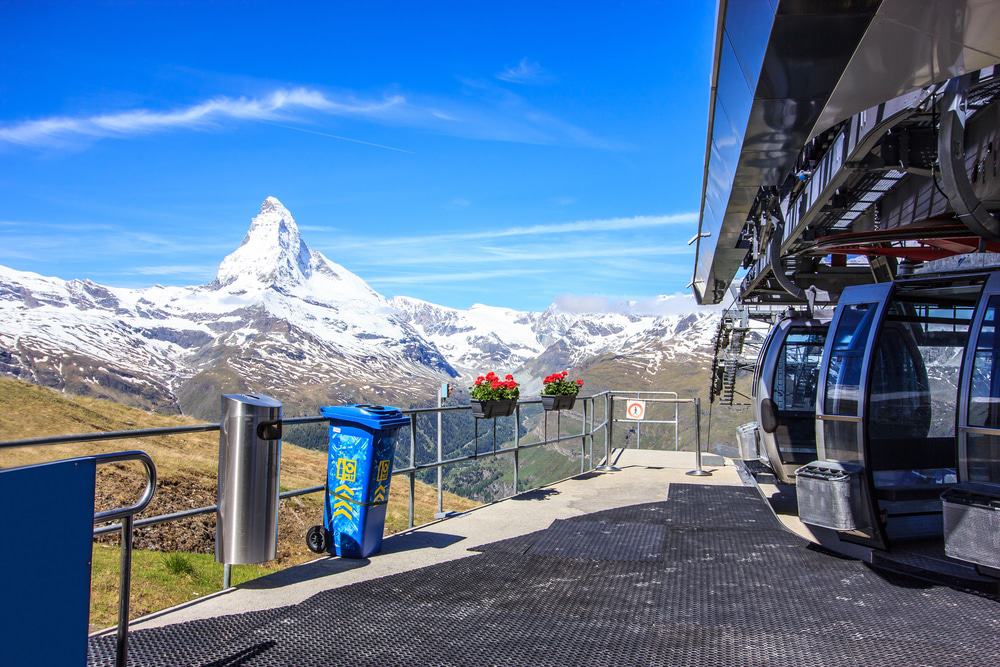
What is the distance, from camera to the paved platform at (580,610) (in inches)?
170

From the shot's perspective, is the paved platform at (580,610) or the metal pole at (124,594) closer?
the metal pole at (124,594)

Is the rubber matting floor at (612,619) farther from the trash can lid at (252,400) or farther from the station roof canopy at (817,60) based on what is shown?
the station roof canopy at (817,60)

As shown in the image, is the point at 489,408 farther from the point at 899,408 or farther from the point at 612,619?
the point at 612,619

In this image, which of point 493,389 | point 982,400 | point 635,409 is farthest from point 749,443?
point 982,400

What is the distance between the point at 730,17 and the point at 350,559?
4908mm

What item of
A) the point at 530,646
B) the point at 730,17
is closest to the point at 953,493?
the point at 530,646

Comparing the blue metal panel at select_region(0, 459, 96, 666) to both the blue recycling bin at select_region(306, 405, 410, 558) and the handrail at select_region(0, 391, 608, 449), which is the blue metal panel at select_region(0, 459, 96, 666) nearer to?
the handrail at select_region(0, 391, 608, 449)

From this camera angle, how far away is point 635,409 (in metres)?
16.5

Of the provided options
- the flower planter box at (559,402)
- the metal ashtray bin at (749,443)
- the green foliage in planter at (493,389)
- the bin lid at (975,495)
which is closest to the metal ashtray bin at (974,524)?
the bin lid at (975,495)

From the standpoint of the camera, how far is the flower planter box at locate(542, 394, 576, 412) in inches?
467

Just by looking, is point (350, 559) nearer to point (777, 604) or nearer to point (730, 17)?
point (777, 604)

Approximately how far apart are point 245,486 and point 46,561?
9.10ft

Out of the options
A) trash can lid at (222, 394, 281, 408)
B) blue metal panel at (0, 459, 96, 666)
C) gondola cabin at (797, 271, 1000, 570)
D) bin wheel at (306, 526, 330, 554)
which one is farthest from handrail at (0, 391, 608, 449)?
gondola cabin at (797, 271, 1000, 570)

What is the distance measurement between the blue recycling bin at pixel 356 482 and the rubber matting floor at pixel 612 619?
71 centimetres
